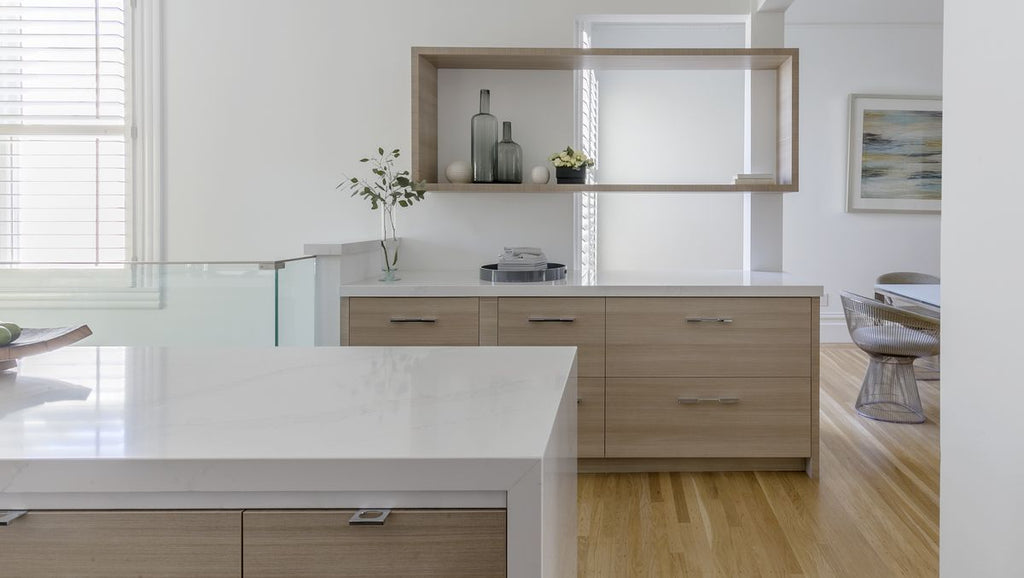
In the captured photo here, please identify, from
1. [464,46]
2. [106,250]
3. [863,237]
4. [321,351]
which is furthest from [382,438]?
[863,237]

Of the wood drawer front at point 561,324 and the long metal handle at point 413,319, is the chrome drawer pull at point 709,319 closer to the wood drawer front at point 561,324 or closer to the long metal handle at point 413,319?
the wood drawer front at point 561,324

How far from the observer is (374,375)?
1.28 meters

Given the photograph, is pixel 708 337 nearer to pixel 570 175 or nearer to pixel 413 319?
pixel 570 175

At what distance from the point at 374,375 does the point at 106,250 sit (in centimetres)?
298

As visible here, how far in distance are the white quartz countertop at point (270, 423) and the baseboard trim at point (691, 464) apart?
187 cm

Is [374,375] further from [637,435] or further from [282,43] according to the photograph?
[282,43]

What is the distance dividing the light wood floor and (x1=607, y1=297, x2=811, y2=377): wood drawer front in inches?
16.9

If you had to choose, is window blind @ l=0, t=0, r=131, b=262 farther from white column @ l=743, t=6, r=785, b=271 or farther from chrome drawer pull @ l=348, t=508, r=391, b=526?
chrome drawer pull @ l=348, t=508, r=391, b=526

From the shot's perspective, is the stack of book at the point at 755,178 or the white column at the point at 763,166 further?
the white column at the point at 763,166

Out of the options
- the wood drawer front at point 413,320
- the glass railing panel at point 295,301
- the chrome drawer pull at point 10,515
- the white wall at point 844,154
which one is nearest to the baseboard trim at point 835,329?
the white wall at point 844,154

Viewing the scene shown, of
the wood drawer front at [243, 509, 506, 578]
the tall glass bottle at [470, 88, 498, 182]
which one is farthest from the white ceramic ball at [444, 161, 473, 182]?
the wood drawer front at [243, 509, 506, 578]

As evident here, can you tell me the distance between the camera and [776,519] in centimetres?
266

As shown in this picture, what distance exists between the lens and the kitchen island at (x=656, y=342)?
119 inches

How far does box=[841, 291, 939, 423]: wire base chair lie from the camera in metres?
3.90
